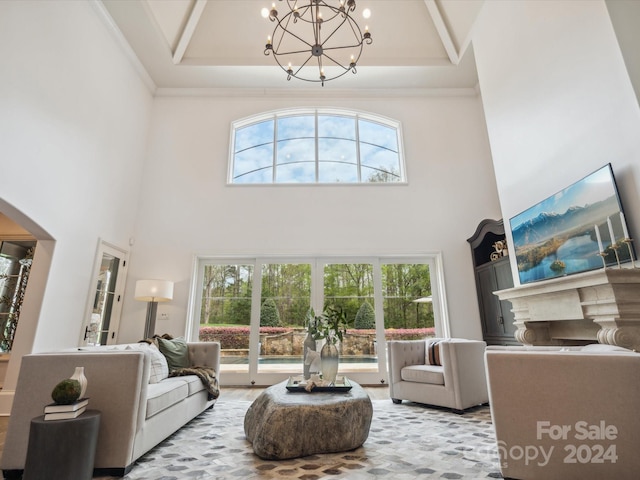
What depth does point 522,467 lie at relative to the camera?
5.76 feet

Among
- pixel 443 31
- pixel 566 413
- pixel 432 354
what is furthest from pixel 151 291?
pixel 443 31

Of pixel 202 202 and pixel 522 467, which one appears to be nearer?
pixel 522 467

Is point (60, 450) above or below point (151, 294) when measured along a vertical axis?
below

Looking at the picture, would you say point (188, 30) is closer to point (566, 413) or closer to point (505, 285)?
point (505, 285)

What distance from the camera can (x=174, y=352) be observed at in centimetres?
344

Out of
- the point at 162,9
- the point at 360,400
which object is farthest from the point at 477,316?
the point at 162,9

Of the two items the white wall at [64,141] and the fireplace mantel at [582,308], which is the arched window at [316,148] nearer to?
the white wall at [64,141]

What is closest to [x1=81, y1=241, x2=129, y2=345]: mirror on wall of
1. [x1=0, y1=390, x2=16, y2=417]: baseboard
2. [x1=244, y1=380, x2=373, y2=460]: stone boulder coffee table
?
[x1=0, y1=390, x2=16, y2=417]: baseboard

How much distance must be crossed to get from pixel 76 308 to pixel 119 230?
1.41 m

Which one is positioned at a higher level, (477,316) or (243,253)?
(243,253)

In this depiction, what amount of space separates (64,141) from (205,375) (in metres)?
3.33

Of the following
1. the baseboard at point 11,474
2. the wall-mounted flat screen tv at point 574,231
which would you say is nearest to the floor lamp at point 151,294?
the baseboard at point 11,474

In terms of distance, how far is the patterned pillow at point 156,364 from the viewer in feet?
9.52

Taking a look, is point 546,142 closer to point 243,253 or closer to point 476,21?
point 476,21
